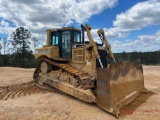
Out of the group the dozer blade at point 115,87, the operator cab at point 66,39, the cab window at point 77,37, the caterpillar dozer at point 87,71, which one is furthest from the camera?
the cab window at point 77,37

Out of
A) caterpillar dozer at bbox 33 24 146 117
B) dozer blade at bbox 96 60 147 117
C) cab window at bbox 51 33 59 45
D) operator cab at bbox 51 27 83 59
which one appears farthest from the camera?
cab window at bbox 51 33 59 45

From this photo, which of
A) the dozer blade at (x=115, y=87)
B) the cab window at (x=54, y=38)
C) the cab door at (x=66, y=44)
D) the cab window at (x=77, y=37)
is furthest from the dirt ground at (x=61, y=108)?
the cab window at (x=54, y=38)

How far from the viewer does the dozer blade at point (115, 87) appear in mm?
6211

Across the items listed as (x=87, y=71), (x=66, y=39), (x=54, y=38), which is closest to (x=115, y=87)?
(x=87, y=71)

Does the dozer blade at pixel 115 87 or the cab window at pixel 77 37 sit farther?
the cab window at pixel 77 37

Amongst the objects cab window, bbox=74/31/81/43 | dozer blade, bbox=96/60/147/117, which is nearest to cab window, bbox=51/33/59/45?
cab window, bbox=74/31/81/43

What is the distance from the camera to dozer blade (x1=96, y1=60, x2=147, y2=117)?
6211mm

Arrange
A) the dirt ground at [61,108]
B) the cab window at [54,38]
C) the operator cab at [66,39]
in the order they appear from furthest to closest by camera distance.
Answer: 1. the cab window at [54,38]
2. the operator cab at [66,39]
3. the dirt ground at [61,108]

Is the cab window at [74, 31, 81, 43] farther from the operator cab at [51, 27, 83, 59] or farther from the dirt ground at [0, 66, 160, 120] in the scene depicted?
the dirt ground at [0, 66, 160, 120]

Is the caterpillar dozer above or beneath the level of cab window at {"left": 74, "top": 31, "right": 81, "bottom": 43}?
beneath

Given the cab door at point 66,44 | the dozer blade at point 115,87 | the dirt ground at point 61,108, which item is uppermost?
the cab door at point 66,44

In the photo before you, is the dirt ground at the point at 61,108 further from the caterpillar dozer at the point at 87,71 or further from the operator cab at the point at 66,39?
the operator cab at the point at 66,39

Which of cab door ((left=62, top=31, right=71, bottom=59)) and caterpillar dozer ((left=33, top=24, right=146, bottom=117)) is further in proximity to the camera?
cab door ((left=62, top=31, right=71, bottom=59))

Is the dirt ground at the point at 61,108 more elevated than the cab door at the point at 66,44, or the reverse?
the cab door at the point at 66,44
